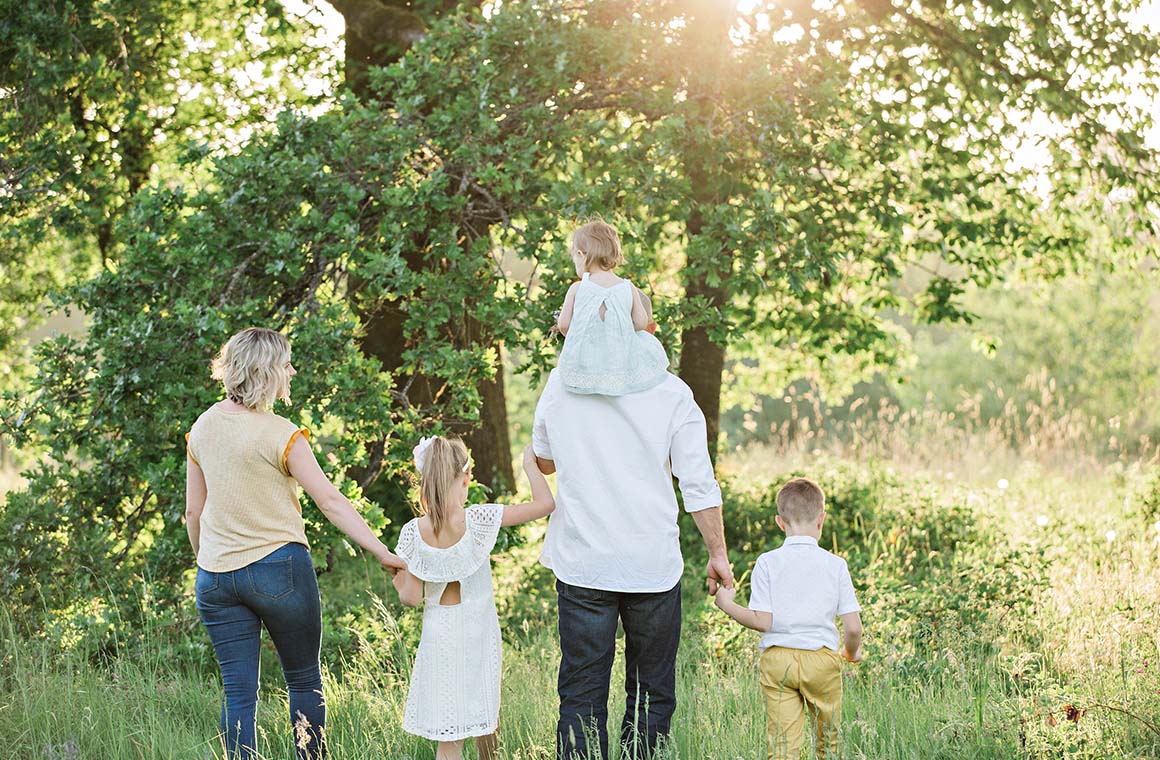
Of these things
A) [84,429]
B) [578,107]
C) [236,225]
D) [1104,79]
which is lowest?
[84,429]

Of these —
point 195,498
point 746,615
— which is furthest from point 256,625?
point 746,615

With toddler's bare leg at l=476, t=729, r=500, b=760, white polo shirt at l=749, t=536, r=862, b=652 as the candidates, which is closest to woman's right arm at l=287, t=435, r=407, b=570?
toddler's bare leg at l=476, t=729, r=500, b=760

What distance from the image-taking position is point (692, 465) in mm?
3926

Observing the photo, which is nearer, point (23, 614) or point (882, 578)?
point (23, 614)

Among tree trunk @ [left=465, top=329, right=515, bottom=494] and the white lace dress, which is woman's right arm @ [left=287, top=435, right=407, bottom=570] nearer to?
the white lace dress

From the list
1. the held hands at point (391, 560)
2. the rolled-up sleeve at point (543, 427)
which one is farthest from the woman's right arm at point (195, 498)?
the rolled-up sleeve at point (543, 427)

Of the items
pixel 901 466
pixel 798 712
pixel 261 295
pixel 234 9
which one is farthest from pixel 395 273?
pixel 901 466

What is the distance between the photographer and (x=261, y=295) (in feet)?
21.2

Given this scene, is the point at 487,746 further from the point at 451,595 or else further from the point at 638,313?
the point at 638,313

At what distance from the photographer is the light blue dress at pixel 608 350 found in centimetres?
384

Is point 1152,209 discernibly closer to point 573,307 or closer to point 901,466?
point 901,466

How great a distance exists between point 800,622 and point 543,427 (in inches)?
46.8

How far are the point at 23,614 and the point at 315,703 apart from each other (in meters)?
2.74

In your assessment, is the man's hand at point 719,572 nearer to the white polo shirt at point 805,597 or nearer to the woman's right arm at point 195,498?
the white polo shirt at point 805,597
